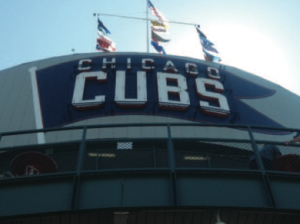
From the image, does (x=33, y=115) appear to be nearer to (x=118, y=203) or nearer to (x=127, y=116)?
(x=127, y=116)

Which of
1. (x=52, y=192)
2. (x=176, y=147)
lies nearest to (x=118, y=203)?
(x=52, y=192)

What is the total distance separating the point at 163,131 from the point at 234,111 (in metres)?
3.91

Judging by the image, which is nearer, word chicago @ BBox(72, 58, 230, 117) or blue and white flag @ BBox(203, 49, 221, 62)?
word chicago @ BBox(72, 58, 230, 117)

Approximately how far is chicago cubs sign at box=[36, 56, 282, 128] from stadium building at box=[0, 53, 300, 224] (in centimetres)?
5

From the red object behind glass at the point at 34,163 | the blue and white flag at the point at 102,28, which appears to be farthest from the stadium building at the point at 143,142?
the blue and white flag at the point at 102,28

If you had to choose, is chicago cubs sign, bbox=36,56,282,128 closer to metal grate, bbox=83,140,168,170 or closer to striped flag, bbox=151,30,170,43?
metal grate, bbox=83,140,168,170

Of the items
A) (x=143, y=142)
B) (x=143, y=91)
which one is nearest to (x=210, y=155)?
(x=143, y=142)

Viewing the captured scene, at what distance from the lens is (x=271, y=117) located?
1814 cm

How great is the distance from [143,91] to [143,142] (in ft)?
10.5

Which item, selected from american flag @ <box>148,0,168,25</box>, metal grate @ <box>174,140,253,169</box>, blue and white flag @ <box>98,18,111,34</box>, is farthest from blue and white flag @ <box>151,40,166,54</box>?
metal grate @ <box>174,140,253,169</box>

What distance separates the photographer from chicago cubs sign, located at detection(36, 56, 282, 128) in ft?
54.2

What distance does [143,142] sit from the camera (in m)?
14.8

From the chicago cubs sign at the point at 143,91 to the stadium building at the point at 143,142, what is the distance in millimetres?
53

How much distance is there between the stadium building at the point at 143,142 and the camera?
7.82 m
